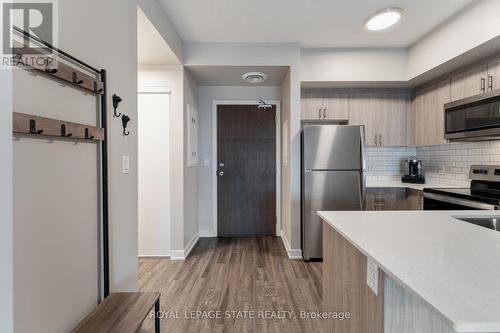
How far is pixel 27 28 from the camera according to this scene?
1093mm

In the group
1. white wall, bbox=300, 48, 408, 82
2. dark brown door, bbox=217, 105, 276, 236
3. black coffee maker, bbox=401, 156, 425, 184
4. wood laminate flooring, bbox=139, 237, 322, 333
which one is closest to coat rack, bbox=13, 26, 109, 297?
wood laminate flooring, bbox=139, 237, 322, 333

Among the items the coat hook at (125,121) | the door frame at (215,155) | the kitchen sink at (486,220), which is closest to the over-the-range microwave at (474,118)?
the kitchen sink at (486,220)

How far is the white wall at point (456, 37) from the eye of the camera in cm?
235

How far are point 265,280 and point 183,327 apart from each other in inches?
38.9

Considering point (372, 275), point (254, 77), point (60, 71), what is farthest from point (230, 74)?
point (372, 275)

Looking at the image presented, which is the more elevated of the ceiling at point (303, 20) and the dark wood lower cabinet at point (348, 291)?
the ceiling at point (303, 20)

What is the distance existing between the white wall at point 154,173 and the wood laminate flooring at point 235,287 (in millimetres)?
258

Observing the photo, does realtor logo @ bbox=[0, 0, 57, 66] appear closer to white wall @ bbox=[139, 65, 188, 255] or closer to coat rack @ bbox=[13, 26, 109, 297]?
coat rack @ bbox=[13, 26, 109, 297]

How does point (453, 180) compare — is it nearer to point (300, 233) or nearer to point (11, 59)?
point (300, 233)

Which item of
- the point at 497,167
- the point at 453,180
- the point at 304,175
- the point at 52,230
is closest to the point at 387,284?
the point at 52,230

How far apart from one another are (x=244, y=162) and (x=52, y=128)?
3212 millimetres

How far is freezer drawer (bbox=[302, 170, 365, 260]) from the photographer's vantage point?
323cm

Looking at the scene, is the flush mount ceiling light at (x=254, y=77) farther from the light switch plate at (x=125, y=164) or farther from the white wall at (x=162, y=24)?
the light switch plate at (x=125, y=164)

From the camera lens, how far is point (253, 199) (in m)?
4.30
